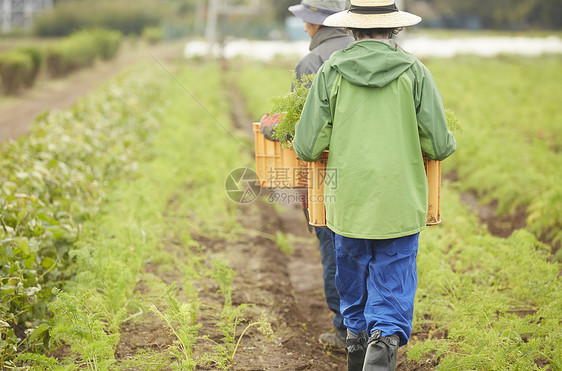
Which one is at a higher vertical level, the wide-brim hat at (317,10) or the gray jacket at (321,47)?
the wide-brim hat at (317,10)

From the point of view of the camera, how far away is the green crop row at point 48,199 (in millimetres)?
3641

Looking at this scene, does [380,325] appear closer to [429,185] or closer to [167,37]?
[429,185]

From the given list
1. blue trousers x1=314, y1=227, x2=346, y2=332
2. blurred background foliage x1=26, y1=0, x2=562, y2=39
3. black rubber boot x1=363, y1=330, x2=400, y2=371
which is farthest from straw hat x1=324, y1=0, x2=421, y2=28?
blurred background foliage x1=26, y1=0, x2=562, y2=39

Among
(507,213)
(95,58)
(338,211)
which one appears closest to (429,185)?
(338,211)

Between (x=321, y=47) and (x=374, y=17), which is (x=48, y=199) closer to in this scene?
(x=321, y=47)

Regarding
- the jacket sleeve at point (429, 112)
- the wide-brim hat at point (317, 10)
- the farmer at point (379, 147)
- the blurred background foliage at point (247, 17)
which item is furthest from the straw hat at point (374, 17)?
the blurred background foliage at point (247, 17)

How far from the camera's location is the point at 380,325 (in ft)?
9.94

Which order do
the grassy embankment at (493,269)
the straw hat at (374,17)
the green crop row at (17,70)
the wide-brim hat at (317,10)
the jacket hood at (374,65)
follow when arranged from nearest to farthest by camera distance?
1. the jacket hood at (374,65)
2. the straw hat at (374,17)
3. the grassy embankment at (493,269)
4. the wide-brim hat at (317,10)
5. the green crop row at (17,70)

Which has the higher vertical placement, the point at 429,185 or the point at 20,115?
the point at 429,185

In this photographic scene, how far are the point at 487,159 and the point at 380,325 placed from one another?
5.85 m

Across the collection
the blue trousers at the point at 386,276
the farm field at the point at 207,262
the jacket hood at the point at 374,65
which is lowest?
the farm field at the point at 207,262

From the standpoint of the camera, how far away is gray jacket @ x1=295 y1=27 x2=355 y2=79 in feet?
12.7

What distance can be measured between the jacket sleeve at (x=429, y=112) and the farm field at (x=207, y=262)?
3.58 ft

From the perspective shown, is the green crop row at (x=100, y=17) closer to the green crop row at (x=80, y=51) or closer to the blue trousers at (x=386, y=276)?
the green crop row at (x=80, y=51)
